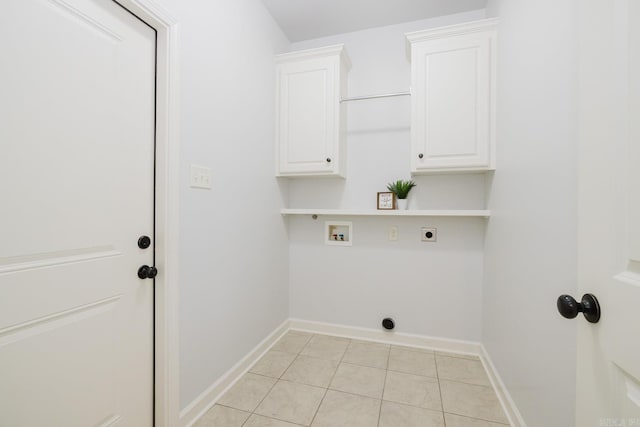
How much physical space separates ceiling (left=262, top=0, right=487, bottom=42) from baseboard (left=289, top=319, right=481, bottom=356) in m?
2.64

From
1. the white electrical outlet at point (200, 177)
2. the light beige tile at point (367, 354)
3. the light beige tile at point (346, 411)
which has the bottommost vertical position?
the light beige tile at point (346, 411)

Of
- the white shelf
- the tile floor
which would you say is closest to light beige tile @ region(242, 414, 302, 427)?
the tile floor

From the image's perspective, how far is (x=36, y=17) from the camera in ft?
2.81

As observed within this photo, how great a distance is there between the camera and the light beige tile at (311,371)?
1755mm

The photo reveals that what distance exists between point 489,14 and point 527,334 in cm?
218

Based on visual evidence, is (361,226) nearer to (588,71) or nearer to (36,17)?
(588,71)

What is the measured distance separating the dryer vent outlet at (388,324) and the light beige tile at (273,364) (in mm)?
799

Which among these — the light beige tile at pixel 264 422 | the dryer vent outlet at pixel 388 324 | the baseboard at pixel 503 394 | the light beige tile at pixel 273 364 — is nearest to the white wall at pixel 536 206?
the baseboard at pixel 503 394

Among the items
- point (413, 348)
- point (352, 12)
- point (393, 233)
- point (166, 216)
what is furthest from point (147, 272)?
point (352, 12)

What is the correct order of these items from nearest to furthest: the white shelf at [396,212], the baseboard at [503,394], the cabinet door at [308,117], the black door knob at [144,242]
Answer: the black door knob at [144,242], the baseboard at [503,394], the white shelf at [396,212], the cabinet door at [308,117]

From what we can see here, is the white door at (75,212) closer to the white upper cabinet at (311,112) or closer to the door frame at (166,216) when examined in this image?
the door frame at (166,216)

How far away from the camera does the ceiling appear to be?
2016mm

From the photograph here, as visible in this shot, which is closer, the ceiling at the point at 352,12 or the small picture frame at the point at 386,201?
the ceiling at the point at 352,12

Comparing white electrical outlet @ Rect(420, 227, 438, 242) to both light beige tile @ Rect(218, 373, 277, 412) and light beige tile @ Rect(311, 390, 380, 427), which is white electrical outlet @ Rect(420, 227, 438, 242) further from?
light beige tile @ Rect(218, 373, 277, 412)
